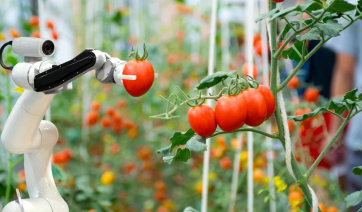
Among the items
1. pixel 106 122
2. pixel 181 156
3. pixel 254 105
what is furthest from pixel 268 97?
pixel 106 122

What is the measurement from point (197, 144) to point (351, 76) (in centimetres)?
125

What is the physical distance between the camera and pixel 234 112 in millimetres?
579

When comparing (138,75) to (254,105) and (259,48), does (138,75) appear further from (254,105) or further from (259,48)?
(259,48)

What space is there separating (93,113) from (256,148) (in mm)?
684

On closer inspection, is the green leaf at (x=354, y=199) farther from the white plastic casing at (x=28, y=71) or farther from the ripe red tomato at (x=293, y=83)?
the ripe red tomato at (x=293, y=83)

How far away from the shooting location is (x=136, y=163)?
228cm

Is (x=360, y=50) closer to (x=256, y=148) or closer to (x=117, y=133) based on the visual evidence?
(x=256, y=148)

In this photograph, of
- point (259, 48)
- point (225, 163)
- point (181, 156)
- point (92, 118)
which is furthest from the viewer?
point (92, 118)

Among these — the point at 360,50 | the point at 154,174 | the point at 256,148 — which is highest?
the point at 360,50

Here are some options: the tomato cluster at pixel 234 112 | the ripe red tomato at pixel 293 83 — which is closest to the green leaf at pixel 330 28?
the tomato cluster at pixel 234 112

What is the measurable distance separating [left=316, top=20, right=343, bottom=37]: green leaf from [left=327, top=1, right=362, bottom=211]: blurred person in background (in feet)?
3.20

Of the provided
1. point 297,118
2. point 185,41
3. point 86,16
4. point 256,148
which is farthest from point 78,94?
point 297,118

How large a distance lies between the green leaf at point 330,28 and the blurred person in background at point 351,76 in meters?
0.97

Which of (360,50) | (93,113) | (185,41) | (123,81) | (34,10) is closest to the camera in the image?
(123,81)
